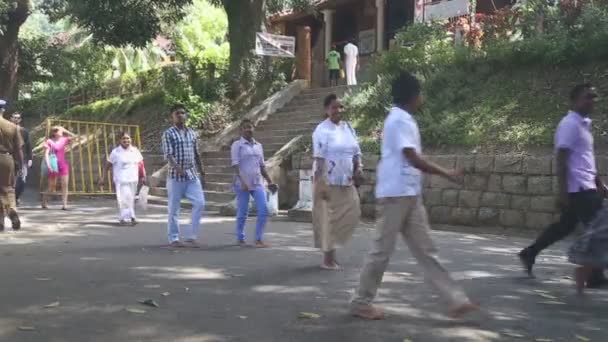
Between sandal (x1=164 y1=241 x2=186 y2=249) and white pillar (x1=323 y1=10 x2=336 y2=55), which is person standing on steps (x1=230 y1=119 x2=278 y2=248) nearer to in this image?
sandal (x1=164 y1=241 x2=186 y2=249)

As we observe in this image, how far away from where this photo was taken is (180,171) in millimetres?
8250

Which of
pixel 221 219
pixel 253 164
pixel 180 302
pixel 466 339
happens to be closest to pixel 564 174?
pixel 466 339

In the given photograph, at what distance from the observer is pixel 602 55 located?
12.4 metres

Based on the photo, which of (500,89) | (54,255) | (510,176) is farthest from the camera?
(500,89)

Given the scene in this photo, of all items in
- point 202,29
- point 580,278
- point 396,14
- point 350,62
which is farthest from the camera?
point 202,29

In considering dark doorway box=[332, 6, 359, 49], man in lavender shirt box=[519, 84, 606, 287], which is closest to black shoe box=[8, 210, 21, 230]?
man in lavender shirt box=[519, 84, 606, 287]

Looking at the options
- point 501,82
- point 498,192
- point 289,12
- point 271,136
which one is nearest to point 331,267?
point 498,192

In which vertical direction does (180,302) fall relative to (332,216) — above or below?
below

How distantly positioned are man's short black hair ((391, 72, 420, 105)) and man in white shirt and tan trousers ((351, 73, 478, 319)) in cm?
3

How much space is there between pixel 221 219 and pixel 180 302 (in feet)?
23.1

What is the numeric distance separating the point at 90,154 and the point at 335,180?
12.5 meters

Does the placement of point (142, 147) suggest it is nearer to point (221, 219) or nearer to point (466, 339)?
point (221, 219)

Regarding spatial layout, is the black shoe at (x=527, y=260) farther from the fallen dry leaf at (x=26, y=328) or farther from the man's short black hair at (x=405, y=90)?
the fallen dry leaf at (x=26, y=328)

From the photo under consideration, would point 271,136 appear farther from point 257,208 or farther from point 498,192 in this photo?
point 257,208
